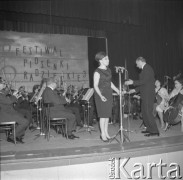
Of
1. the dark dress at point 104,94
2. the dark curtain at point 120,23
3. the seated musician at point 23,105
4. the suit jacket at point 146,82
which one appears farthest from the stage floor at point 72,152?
the dark curtain at point 120,23

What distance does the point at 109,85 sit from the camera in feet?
15.5

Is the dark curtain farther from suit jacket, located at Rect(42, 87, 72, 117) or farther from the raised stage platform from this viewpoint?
the raised stage platform

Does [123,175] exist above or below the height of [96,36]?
below

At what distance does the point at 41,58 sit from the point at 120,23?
3409 millimetres

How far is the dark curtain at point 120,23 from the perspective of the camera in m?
9.09

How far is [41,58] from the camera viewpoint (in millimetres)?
10812

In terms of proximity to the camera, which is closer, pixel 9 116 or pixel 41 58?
pixel 9 116

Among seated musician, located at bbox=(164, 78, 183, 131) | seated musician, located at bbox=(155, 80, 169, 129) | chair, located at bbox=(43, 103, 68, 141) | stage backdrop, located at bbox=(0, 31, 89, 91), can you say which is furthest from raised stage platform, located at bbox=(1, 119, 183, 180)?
stage backdrop, located at bbox=(0, 31, 89, 91)

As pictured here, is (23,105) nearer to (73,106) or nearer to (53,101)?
(73,106)

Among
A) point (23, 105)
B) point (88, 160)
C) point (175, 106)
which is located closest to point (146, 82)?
point (175, 106)

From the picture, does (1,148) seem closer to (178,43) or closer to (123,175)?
(123,175)

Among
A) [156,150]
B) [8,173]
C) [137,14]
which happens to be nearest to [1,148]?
[8,173]

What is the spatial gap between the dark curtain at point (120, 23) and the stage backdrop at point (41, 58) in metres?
0.77

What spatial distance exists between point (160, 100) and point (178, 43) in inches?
245
